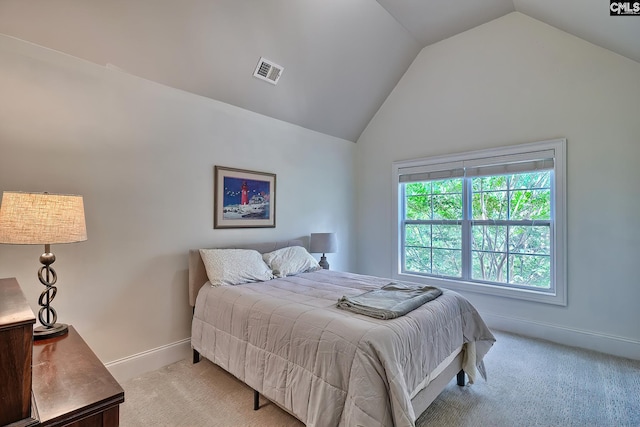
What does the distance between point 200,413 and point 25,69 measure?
2.59 metres

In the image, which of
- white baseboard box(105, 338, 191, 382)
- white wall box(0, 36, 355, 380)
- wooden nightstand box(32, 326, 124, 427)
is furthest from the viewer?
white baseboard box(105, 338, 191, 382)

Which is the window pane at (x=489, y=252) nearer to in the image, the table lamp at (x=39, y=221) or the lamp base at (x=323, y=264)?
the lamp base at (x=323, y=264)

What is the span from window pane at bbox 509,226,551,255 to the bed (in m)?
1.63

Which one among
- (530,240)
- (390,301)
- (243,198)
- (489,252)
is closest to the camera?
(390,301)

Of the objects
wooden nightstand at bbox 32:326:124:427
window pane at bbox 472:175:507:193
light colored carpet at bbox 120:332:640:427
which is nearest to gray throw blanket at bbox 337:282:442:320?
light colored carpet at bbox 120:332:640:427

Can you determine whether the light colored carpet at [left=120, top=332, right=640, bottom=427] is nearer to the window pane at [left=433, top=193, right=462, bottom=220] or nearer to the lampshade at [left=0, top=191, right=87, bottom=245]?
the lampshade at [left=0, top=191, right=87, bottom=245]

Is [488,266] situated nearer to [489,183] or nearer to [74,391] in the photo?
[489,183]

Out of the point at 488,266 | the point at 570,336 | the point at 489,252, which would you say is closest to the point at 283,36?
the point at 489,252

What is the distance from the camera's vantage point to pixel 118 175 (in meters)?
2.48

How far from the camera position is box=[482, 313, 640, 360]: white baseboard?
Result: 2824 millimetres

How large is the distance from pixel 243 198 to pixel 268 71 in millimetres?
1332

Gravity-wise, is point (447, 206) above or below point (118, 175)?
below

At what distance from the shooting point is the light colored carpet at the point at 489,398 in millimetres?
1960

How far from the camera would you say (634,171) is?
282 cm
